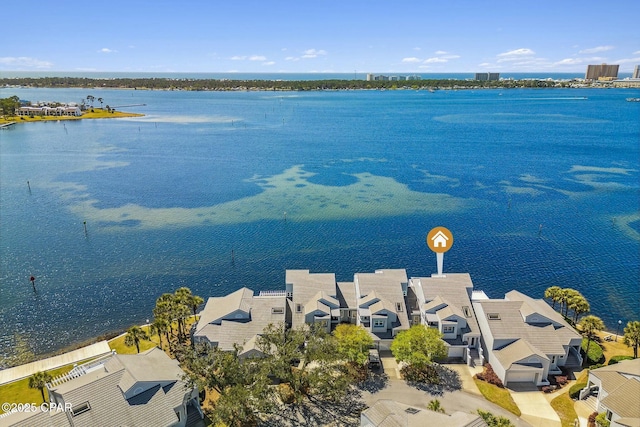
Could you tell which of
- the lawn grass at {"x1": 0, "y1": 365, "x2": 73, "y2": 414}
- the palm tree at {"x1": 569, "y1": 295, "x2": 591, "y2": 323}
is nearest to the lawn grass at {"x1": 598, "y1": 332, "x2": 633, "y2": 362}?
the palm tree at {"x1": 569, "y1": 295, "x2": 591, "y2": 323}

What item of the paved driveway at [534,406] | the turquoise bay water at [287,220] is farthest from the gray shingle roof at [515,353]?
the turquoise bay water at [287,220]

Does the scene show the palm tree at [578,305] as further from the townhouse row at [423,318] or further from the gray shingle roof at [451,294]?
the gray shingle roof at [451,294]

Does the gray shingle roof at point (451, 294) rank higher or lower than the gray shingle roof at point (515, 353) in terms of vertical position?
higher

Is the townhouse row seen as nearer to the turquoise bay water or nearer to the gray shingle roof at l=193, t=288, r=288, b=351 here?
the gray shingle roof at l=193, t=288, r=288, b=351

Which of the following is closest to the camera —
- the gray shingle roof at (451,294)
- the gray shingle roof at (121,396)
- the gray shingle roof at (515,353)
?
the gray shingle roof at (121,396)

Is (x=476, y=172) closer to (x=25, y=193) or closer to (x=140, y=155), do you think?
(x=140, y=155)

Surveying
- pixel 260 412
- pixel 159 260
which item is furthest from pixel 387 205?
pixel 260 412
